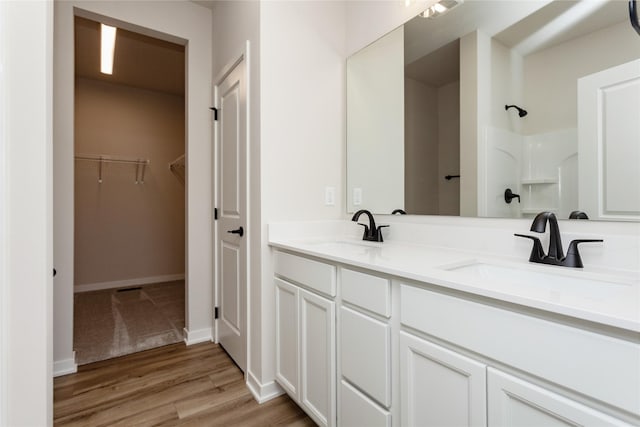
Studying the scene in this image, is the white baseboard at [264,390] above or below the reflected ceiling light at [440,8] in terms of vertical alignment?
below

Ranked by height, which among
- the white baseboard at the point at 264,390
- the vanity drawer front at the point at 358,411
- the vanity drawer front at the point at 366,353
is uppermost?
the vanity drawer front at the point at 366,353

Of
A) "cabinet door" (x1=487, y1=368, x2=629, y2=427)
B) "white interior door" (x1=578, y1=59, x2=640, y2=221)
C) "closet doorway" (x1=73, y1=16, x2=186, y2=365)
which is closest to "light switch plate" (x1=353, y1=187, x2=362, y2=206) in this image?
"white interior door" (x1=578, y1=59, x2=640, y2=221)

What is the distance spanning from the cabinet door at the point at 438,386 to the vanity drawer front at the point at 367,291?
4.5 inches

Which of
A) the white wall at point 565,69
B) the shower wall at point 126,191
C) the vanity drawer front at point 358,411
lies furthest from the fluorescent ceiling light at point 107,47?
the vanity drawer front at point 358,411

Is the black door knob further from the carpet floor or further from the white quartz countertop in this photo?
the carpet floor

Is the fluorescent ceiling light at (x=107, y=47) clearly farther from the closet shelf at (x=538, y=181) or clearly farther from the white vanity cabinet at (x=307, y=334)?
the closet shelf at (x=538, y=181)

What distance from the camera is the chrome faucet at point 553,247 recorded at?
3.40 ft

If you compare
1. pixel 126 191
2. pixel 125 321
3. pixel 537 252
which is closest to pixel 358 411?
pixel 537 252

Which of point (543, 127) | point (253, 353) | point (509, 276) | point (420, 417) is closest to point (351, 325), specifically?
point (420, 417)

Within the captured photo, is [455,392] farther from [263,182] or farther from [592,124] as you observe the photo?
[263,182]

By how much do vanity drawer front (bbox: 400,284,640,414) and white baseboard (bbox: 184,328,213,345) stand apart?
2.10 m

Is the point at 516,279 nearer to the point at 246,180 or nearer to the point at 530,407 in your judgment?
the point at 530,407

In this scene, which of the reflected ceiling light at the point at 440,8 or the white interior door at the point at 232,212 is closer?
the reflected ceiling light at the point at 440,8

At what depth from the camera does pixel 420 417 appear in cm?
97
